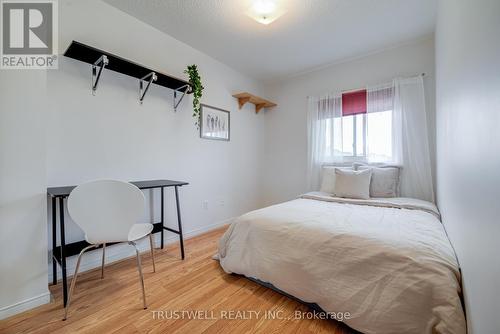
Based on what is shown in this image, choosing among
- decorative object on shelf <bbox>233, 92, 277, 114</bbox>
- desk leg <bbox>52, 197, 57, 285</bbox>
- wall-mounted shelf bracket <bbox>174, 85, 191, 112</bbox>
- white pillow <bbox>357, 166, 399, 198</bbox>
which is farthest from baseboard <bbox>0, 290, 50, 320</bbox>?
white pillow <bbox>357, 166, 399, 198</bbox>

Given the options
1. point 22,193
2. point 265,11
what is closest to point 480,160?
point 265,11

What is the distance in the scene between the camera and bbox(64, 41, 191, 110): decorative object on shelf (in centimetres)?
170

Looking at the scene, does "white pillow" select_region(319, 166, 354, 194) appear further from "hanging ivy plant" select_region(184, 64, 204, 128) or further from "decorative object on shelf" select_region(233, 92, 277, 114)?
"hanging ivy plant" select_region(184, 64, 204, 128)

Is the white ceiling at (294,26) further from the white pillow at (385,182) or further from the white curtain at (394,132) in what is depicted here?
the white pillow at (385,182)

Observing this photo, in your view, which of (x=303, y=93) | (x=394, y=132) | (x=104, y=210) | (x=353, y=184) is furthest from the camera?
(x=303, y=93)

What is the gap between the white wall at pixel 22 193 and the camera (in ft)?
4.37

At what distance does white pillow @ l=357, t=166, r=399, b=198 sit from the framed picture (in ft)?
6.77

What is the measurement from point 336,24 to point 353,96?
1077 mm

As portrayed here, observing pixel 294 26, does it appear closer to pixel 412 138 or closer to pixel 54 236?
pixel 412 138

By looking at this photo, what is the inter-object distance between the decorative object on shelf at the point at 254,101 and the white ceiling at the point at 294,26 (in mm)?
490

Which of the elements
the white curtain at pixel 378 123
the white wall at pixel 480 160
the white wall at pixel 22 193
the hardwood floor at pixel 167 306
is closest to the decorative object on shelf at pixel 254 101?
the white curtain at pixel 378 123

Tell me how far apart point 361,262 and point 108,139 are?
229 cm

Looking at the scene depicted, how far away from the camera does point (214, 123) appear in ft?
9.99

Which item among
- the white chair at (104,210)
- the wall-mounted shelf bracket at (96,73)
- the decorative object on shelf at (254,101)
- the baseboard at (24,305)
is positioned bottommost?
the baseboard at (24,305)
